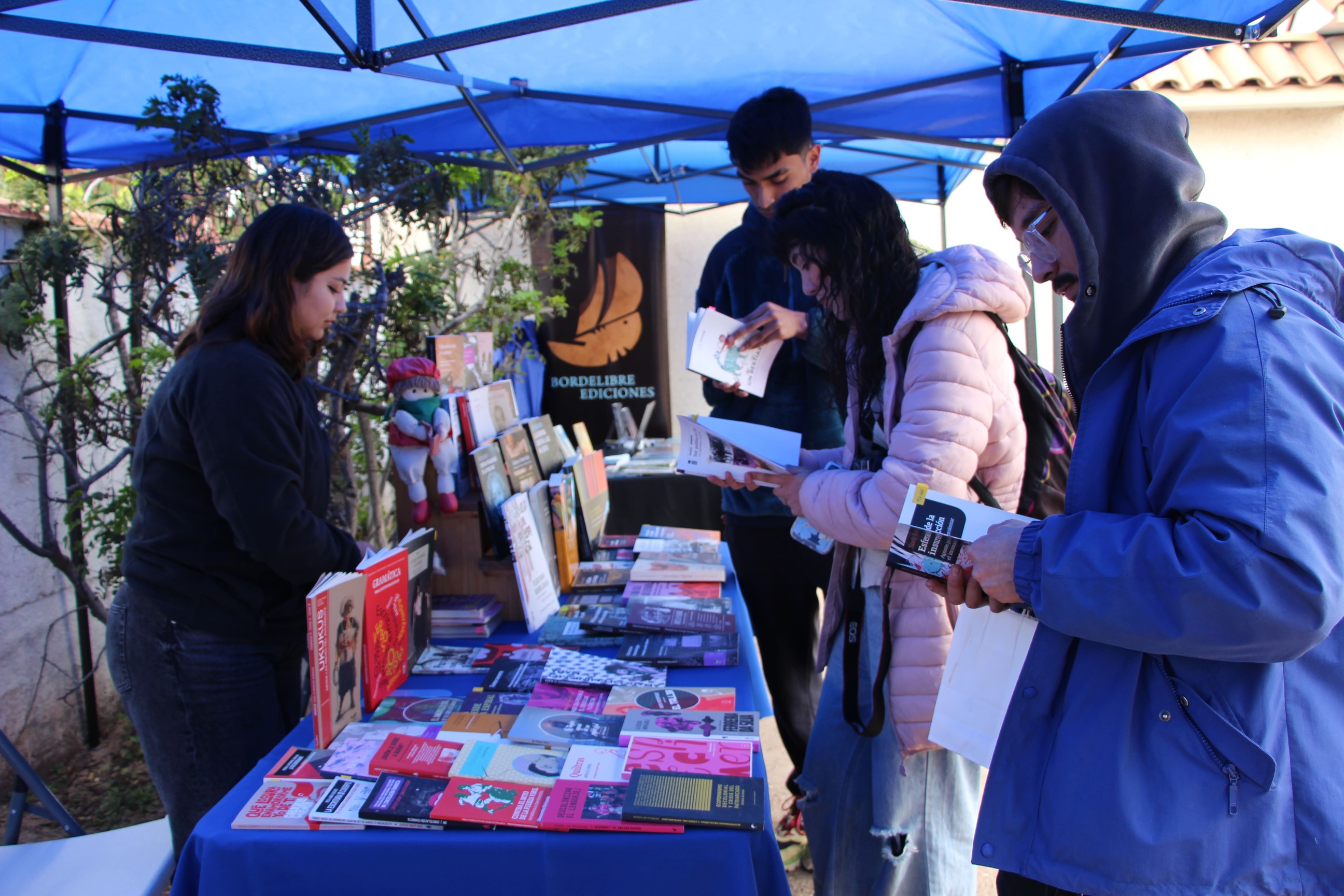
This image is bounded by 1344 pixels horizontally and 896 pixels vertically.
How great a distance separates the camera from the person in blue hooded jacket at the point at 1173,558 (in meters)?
0.75

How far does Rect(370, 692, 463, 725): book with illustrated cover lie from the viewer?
4.82ft

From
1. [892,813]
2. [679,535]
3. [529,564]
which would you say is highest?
[529,564]

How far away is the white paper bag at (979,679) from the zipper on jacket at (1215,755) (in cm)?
19

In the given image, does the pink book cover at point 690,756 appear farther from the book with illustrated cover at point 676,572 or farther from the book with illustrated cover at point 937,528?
the book with illustrated cover at point 676,572

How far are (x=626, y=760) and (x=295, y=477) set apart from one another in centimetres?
85

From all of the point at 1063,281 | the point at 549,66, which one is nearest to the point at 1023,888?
the point at 1063,281

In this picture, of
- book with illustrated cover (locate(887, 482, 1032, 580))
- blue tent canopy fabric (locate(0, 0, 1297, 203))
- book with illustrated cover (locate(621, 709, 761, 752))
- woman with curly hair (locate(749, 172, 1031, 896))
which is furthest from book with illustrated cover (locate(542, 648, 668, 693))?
blue tent canopy fabric (locate(0, 0, 1297, 203))

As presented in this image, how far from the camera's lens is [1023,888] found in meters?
1.02

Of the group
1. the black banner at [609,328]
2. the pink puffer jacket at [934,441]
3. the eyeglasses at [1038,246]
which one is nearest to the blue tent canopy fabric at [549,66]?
the pink puffer jacket at [934,441]

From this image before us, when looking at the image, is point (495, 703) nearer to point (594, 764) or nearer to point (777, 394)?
point (594, 764)

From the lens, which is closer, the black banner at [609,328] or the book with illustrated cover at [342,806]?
the book with illustrated cover at [342,806]

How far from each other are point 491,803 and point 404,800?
130 millimetres

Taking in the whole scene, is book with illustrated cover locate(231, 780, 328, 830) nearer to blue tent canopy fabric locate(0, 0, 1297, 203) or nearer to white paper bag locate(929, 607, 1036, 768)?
white paper bag locate(929, 607, 1036, 768)

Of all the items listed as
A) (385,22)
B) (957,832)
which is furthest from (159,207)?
(957,832)
